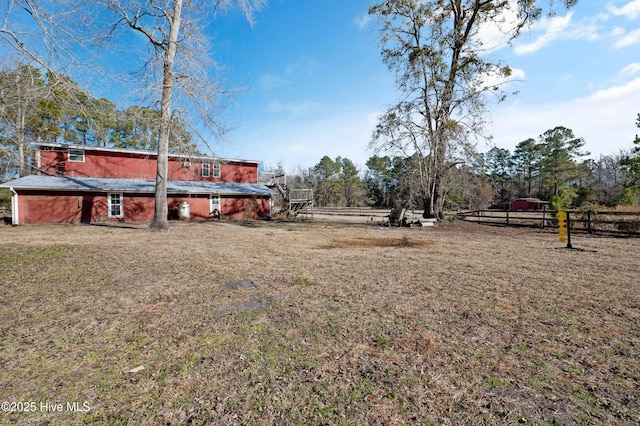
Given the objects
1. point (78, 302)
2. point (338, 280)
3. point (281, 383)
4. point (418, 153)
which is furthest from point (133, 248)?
point (418, 153)

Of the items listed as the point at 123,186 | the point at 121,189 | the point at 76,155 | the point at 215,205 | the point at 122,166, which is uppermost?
the point at 76,155

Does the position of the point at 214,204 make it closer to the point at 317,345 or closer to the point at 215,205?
the point at 215,205

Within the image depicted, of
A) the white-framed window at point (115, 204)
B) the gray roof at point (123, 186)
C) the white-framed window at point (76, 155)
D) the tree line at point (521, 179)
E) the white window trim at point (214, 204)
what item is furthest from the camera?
the tree line at point (521, 179)

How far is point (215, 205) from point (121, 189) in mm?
6196

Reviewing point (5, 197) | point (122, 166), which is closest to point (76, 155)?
point (122, 166)

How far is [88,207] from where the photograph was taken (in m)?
17.9

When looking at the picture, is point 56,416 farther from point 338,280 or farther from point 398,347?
point 338,280

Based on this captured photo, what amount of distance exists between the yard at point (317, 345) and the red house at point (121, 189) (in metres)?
10.9

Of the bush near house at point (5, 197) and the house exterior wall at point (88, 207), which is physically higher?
the bush near house at point (5, 197)

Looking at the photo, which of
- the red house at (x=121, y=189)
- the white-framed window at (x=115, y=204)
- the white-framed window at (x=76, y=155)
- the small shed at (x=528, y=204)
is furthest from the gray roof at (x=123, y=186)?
the small shed at (x=528, y=204)

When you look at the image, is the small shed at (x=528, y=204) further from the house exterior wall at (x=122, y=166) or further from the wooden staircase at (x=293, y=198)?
the house exterior wall at (x=122, y=166)

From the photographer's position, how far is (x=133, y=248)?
27.7ft

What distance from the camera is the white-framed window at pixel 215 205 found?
71.8ft

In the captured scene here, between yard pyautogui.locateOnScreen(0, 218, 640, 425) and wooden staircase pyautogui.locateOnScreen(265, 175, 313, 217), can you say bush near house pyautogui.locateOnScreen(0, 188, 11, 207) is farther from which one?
yard pyautogui.locateOnScreen(0, 218, 640, 425)
